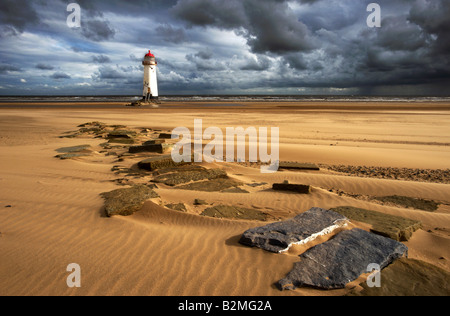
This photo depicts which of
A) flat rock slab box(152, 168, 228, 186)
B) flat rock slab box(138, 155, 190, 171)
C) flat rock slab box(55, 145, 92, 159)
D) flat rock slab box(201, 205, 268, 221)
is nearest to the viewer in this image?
flat rock slab box(201, 205, 268, 221)

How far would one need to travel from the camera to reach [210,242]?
365 cm

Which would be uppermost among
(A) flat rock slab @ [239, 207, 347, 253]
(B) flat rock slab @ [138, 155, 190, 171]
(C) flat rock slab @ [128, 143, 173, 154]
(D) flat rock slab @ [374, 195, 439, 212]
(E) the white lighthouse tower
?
(E) the white lighthouse tower

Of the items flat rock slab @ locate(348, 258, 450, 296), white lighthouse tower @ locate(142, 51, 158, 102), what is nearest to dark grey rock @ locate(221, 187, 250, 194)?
flat rock slab @ locate(348, 258, 450, 296)

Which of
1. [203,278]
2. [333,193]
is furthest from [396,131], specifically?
[203,278]

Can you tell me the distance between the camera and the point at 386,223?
3979mm

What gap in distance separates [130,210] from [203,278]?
6.66 ft

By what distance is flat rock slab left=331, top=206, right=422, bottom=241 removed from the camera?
3676 millimetres

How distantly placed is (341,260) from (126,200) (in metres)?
3.37

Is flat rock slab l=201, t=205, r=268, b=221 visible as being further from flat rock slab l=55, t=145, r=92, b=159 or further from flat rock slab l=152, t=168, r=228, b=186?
flat rock slab l=55, t=145, r=92, b=159

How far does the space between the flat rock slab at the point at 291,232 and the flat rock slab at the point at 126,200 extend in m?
1.94

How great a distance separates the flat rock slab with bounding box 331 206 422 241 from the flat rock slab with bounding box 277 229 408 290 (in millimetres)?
390

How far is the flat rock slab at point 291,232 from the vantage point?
3277 millimetres

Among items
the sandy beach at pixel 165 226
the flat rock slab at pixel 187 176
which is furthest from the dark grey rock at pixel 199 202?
the flat rock slab at pixel 187 176

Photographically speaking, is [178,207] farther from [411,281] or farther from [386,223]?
[411,281]
